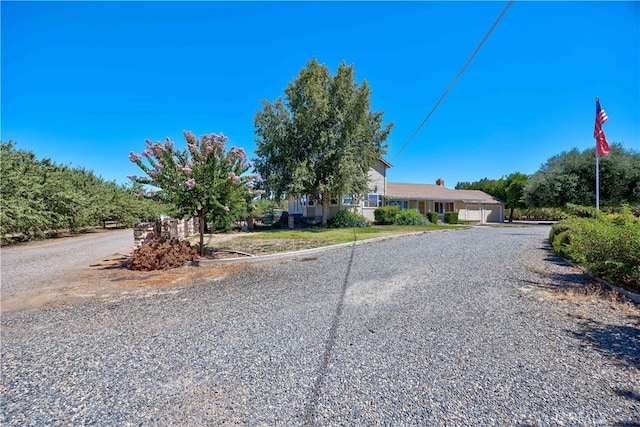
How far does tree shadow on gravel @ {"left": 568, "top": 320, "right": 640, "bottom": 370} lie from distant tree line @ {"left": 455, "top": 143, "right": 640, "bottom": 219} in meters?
23.7

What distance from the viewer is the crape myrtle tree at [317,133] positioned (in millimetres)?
18688

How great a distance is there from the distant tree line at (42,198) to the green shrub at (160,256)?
1.07 m

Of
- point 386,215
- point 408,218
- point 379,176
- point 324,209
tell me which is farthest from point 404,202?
point 324,209

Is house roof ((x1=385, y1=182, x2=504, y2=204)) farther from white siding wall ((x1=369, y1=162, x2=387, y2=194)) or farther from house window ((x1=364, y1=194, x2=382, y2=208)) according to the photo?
house window ((x1=364, y1=194, x2=382, y2=208))

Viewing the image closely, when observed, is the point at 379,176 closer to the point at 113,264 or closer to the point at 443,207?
the point at 443,207

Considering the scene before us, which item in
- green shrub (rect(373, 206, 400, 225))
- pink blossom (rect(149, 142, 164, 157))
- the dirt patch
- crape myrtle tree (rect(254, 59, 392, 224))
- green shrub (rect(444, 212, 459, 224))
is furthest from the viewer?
green shrub (rect(444, 212, 459, 224))

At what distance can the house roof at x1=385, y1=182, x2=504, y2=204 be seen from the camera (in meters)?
27.9

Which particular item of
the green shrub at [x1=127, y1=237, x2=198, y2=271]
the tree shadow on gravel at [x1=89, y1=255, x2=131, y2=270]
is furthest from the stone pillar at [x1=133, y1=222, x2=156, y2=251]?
the green shrub at [x1=127, y1=237, x2=198, y2=271]

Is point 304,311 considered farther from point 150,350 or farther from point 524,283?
point 524,283

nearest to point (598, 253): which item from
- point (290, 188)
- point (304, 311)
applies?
point (304, 311)

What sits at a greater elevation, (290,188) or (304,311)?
(290,188)

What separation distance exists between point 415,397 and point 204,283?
5.34 meters

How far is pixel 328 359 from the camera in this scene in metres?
3.13

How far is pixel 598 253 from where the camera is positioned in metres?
5.60
